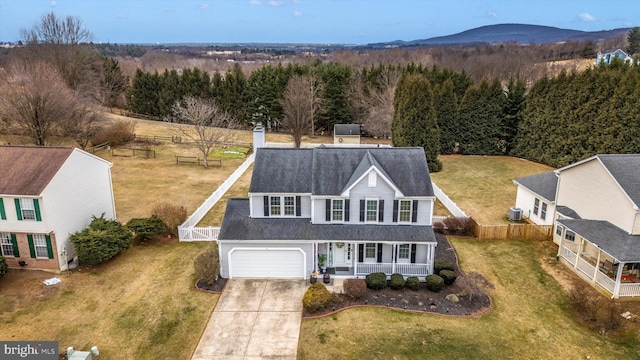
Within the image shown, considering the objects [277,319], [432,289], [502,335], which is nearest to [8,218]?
[277,319]

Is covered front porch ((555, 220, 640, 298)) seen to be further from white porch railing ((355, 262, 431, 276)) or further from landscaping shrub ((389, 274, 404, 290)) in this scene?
landscaping shrub ((389, 274, 404, 290))

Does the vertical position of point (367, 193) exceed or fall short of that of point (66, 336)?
it exceeds it

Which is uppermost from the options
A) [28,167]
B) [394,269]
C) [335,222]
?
[28,167]

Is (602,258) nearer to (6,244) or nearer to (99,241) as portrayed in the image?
(99,241)

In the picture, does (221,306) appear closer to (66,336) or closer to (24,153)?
(66,336)

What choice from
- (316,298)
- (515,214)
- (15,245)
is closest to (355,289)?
(316,298)

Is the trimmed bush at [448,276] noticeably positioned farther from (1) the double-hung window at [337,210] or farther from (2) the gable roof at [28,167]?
(2) the gable roof at [28,167]

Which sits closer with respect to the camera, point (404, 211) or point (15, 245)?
point (15, 245)

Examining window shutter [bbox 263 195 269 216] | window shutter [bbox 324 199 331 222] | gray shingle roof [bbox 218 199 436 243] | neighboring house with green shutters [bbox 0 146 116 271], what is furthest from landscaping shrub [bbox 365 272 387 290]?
neighboring house with green shutters [bbox 0 146 116 271]
